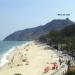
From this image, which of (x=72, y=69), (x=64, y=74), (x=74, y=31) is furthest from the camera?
(x=74, y=31)

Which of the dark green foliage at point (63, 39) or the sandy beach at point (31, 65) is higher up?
the dark green foliage at point (63, 39)

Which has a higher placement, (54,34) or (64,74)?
(54,34)

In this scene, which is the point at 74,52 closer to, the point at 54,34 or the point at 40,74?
the point at 40,74

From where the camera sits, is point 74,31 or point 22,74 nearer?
point 22,74

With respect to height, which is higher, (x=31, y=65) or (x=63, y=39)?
(x=63, y=39)

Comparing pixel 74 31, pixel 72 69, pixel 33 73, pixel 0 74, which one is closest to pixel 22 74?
pixel 33 73

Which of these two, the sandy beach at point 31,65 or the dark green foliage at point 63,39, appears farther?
the dark green foliage at point 63,39

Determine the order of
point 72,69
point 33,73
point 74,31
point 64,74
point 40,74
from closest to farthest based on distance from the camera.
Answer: point 64,74 < point 72,69 < point 40,74 < point 33,73 < point 74,31

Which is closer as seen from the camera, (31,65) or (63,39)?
(31,65)

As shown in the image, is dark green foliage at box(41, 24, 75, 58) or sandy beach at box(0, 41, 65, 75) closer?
sandy beach at box(0, 41, 65, 75)

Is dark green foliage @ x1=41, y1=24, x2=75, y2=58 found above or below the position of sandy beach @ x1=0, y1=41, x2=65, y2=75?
above
